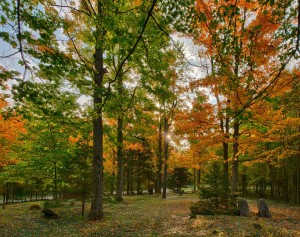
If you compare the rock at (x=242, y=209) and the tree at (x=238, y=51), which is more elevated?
the tree at (x=238, y=51)

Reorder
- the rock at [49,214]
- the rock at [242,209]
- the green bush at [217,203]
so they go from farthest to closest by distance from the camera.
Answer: the green bush at [217,203] < the rock at [242,209] < the rock at [49,214]

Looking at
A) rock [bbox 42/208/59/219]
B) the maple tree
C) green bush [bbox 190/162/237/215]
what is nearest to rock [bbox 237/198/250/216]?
green bush [bbox 190/162/237/215]

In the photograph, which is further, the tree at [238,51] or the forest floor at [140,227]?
the forest floor at [140,227]

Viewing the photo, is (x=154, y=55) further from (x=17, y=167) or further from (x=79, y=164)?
(x=17, y=167)

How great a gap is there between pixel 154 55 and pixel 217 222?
772cm

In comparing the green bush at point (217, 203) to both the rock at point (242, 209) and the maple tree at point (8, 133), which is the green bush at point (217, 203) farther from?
the maple tree at point (8, 133)

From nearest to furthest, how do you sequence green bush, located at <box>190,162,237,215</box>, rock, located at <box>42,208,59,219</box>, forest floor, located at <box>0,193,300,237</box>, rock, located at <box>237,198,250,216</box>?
forest floor, located at <box>0,193,300,237</box>, rock, located at <box>42,208,59,219</box>, rock, located at <box>237,198,250,216</box>, green bush, located at <box>190,162,237,215</box>

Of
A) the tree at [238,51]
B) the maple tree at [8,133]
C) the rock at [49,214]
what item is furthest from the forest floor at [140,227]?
the maple tree at [8,133]

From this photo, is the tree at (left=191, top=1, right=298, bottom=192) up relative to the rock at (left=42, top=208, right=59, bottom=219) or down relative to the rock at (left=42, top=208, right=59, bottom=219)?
up

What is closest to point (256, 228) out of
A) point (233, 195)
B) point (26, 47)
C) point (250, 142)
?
point (233, 195)

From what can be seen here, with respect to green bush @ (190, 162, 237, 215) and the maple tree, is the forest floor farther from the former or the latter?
the maple tree

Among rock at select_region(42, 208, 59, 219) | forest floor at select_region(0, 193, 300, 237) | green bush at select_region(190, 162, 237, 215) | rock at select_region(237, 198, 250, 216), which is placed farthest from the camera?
green bush at select_region(190, 162, 237, 215)

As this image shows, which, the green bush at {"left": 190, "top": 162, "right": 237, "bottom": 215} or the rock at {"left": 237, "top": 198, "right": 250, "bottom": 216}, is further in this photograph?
the green bush at {"left": 190, "top": 162, "right": 237, "bottom": 215}

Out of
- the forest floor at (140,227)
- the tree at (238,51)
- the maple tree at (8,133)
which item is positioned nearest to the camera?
the tree at (238,51)
